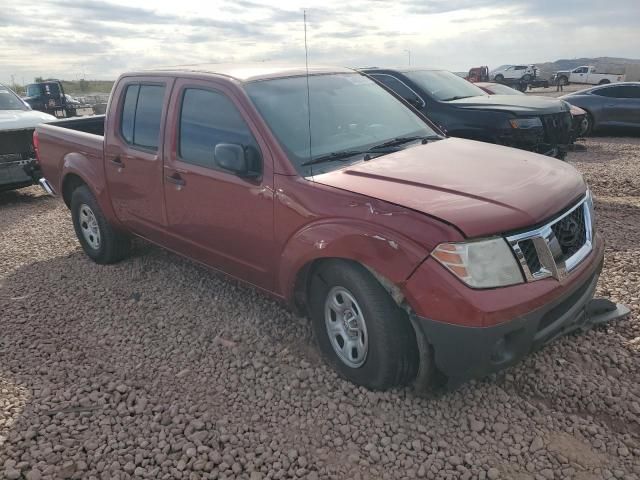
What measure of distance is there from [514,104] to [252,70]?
505 cm

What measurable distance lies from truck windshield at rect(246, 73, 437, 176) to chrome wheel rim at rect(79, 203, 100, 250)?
2.62m

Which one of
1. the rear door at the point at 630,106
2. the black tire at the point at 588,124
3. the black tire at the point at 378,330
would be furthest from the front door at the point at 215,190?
the rear door at the point at 630,106

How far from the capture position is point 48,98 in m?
23.1

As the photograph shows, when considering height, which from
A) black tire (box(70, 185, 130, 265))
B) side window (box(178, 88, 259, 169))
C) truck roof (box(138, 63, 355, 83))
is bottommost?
black tire (box(70, 185, 130, 265))

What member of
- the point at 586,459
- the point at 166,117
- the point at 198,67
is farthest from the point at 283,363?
the point at 198,67

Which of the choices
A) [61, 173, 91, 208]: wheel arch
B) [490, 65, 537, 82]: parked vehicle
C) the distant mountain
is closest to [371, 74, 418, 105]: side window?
[61, 173, 91, 208]: wheel arch

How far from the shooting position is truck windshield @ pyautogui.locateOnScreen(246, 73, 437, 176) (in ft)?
11.3

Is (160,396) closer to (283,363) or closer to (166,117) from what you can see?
(283,363)

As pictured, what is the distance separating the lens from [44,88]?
23.2 meters

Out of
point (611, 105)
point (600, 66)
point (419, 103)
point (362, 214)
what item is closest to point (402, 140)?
point (362, 214)

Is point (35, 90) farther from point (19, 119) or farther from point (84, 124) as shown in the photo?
point (84, 124)

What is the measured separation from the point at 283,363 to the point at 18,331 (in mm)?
2173

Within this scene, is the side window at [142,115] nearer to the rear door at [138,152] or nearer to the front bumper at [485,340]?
the rear door at [138,152]

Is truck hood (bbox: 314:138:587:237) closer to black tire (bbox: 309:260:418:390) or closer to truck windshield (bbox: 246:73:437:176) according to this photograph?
truck windshield (bbox: 246:73:437:176)
